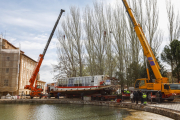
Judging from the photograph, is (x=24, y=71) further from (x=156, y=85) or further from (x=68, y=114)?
(x=156, y=85)

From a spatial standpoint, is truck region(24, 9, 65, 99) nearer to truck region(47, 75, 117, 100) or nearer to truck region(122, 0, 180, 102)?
truck region(47, 75, 117, 100)

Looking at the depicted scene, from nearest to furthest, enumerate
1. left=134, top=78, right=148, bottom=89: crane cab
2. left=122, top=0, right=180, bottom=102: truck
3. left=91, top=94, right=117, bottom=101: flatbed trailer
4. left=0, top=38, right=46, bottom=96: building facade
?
1. left=122, top=0, right=180, bottom=102: truck
2. left=134, top=78, right=148, bottom=89: crane cab
3. left=91, top=94, right=117, bottom=101: flatbed trailer
4. left=0, top=38, right=46, bottom=96: building facade

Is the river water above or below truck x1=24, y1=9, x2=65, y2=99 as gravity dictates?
below

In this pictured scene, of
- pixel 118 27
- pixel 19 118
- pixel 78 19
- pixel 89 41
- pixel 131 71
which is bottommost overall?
pixel 19 118

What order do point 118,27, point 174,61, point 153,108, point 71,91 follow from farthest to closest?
point 118,27 < point 71,91 < point 174,61 < point 153,108

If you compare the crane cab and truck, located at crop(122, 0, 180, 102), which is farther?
the crane cab

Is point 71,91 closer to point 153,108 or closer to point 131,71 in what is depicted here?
point 131,71

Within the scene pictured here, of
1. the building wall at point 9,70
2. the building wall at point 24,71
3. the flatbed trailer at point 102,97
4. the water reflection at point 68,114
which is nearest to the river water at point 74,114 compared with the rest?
the water reflection at point 68,114

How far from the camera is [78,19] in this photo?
101 feet

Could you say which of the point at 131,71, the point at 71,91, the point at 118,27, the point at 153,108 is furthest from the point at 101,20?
the point at 153,108

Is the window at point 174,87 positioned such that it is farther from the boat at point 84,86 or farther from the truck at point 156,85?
the boat at point 84,86

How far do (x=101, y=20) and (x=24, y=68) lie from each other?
2155cm

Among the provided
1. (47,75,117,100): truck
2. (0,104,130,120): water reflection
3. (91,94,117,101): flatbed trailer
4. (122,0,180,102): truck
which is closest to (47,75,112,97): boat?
(47,75,117,100): truck

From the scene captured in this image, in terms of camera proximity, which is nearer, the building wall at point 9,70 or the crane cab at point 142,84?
the crane cab at point 142,84
